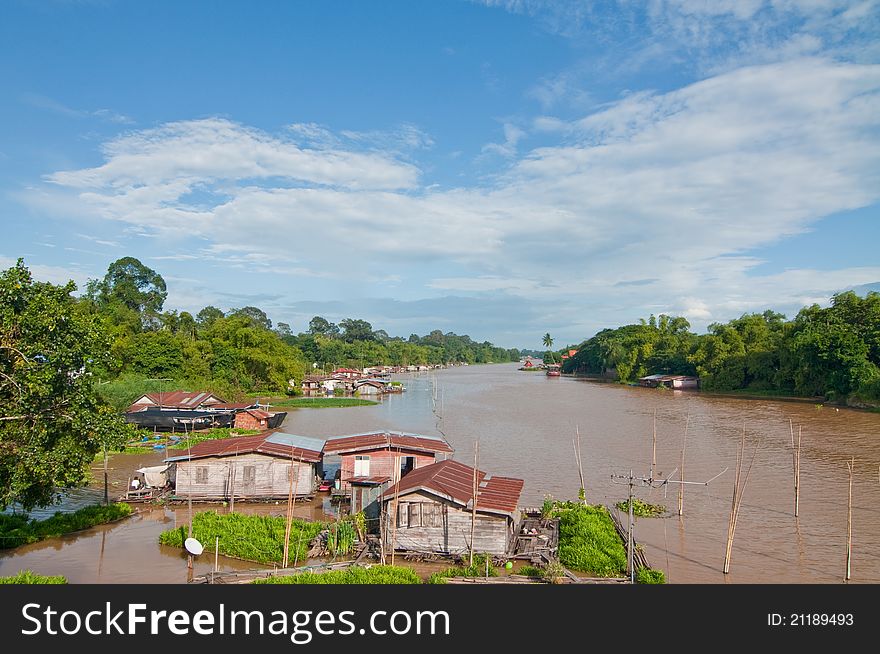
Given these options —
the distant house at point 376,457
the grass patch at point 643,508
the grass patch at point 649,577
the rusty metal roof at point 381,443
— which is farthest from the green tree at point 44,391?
the grass patch at point 643,508

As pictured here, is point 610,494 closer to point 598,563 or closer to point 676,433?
point 598,563

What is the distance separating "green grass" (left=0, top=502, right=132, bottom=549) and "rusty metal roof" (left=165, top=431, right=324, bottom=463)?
101 inches

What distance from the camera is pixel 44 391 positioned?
1041cm

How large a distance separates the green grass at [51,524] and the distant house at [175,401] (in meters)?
19.6

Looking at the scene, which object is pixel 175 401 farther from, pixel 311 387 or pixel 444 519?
pixel 444 519

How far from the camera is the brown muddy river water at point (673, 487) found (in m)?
14.0

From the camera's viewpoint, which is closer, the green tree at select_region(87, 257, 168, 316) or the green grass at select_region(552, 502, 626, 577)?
the green grass at select_region(552, 502, 626, 577)

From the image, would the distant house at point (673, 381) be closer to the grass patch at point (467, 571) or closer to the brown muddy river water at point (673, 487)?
the brown muddy river water at point (673, 487)

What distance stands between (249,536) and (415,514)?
13.5ft

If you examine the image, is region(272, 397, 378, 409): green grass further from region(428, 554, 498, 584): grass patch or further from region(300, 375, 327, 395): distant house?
region(428, 554, 498, 584): grass patch

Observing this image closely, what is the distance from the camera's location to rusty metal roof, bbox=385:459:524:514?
1339 cm

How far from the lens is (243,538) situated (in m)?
14.3

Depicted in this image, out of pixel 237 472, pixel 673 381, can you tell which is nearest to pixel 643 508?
pixel 237 472

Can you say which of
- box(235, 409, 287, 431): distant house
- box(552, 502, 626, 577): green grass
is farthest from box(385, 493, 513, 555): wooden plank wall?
box(235, 409, 287, 431): distant house
